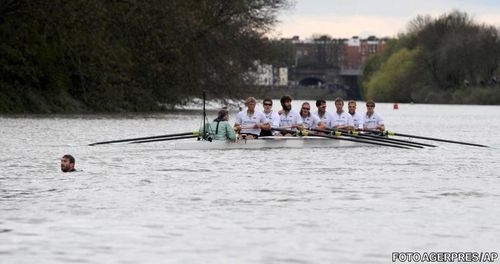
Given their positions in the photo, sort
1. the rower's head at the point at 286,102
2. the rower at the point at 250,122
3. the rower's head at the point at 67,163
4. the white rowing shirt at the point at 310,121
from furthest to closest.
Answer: the white rowing shirt at the point at 310,121 → the rower's head at the point at 286,102 → the rower at the point at 250,122 → the rower's head at the point at 67,163

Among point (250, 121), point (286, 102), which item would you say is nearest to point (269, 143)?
point (250, 121)

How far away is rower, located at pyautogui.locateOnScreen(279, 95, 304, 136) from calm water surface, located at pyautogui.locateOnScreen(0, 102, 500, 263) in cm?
123

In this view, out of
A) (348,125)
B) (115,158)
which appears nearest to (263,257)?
(115,158)

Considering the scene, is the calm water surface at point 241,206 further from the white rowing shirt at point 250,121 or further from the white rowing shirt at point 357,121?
the white rowing shirt at point 357,121

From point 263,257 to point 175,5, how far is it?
1779 inches

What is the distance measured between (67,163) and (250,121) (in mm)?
7920

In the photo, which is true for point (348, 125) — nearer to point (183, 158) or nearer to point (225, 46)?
point (183, 158)

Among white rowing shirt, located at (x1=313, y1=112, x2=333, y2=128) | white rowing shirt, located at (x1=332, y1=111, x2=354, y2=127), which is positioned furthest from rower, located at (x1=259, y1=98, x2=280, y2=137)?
white rowing shirt, located at (x1=332, y1=111, x2=354, y2=127)

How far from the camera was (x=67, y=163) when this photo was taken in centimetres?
2145

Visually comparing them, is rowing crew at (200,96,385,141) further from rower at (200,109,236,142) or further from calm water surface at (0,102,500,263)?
calm water surface at (0,102,500,263)

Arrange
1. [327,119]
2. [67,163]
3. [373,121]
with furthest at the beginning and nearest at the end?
[373,121]
[327,119]
[67,163]

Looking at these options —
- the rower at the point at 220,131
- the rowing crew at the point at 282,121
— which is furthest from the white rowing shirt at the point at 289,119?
the rower at the point at 220,131

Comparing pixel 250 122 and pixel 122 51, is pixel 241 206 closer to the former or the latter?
pixel 250 122

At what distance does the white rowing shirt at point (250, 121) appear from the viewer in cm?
2862
